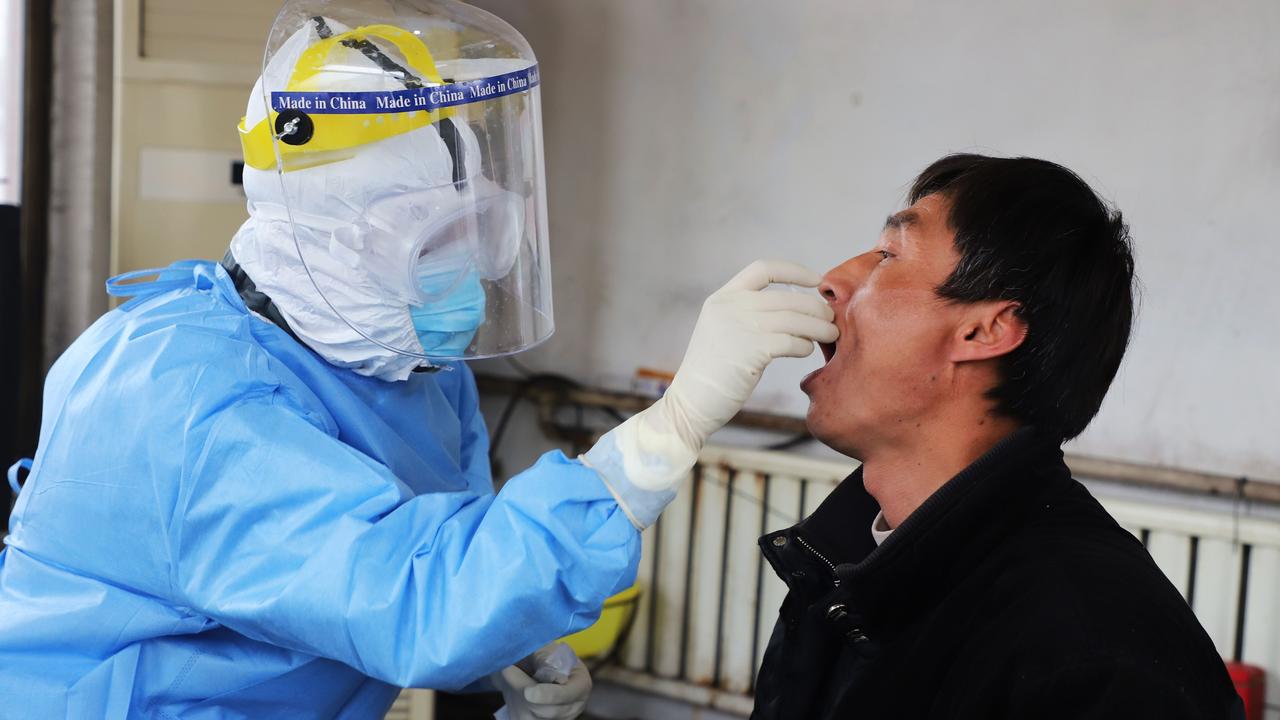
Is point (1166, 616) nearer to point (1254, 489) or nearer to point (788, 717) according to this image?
point (788, 717)

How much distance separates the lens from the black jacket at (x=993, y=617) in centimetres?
106

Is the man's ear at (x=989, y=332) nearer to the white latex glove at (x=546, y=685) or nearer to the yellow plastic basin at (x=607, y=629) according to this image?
the white latex glove at (x=546, y=685)

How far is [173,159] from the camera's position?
2730 millimetres

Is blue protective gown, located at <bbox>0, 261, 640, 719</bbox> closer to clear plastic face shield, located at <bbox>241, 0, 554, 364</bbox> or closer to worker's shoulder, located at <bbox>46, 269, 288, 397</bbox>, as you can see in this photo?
worker's shoulder, located at <bbox>46, 269, 288, 397</bbox>

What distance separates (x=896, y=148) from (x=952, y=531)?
1.91 m

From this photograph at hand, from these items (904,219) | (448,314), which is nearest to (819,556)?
(904,219)

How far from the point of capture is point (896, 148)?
9.80 ft

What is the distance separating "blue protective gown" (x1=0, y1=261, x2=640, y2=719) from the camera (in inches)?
47.7

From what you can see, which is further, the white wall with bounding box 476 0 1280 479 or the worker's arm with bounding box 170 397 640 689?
the white wall with bounding box 476 0 1280 479

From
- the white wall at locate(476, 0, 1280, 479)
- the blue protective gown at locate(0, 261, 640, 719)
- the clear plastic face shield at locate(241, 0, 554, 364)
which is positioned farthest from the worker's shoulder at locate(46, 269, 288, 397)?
the white wall at locate(476, 0, 1280, 479)

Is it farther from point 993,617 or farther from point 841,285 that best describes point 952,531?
point 841,285

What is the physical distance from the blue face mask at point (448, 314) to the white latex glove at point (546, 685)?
0.59m

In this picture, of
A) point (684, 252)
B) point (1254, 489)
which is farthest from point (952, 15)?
point (1254, 489)

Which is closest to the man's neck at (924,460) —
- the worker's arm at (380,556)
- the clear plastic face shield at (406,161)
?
the worker's arm at (380,556)
